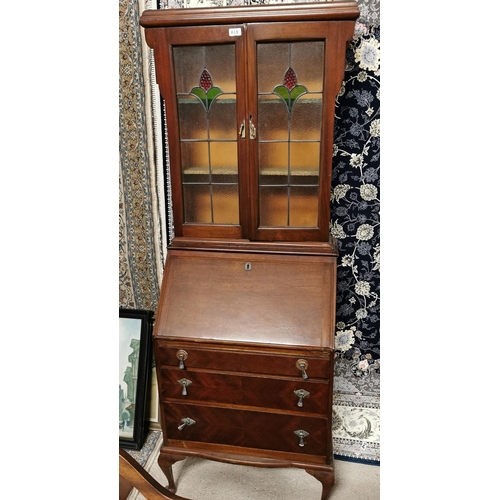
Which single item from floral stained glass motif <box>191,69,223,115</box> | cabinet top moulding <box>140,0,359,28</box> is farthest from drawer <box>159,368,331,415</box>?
cabinet top moulding <box>140,0,359,28</box>

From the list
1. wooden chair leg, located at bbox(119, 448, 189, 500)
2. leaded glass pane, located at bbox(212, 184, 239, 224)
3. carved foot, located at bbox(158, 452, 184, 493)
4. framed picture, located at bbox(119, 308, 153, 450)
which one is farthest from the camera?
framed picture, located at bbox(119, 308, 153, 450)

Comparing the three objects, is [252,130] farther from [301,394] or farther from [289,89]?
[301,394]

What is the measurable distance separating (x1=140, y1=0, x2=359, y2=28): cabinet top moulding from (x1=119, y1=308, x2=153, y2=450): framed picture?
138 cm

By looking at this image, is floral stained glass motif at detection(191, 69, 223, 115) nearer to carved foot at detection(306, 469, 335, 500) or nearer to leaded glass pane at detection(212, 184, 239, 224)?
leaded glass pane at detection(212, 184, 239, 224)

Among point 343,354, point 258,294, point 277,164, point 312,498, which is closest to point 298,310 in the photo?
point 258,294

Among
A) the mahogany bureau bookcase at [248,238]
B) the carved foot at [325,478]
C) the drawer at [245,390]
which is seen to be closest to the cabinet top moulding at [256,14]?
the mahogany bureau bookcase at [248,238]

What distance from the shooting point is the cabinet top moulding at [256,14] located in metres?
1.42

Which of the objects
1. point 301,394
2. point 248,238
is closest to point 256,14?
point 248,238

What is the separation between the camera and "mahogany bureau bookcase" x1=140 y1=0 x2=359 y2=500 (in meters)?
1.53

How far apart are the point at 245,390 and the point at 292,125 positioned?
1.05 m

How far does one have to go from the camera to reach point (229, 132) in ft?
5.48

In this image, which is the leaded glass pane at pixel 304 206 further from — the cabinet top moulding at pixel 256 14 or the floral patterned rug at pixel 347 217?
the cabinet top moulding at pixel 256 14

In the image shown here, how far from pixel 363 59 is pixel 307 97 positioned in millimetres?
431

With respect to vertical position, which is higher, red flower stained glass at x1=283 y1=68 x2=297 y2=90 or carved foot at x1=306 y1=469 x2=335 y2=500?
red flower stained glass at x1=283 y1=68 x2=297 y2=90
